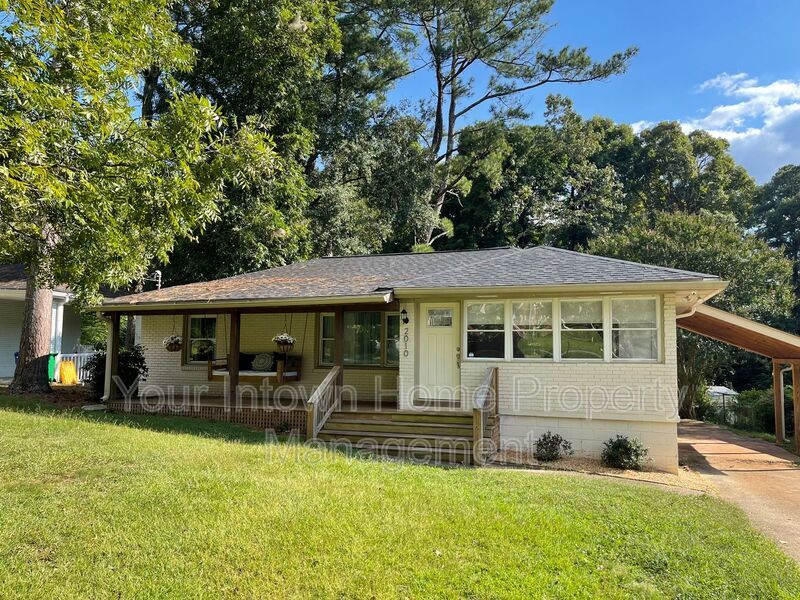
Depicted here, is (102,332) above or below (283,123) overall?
below

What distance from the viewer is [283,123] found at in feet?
62.4

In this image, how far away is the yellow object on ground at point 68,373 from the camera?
690 inches

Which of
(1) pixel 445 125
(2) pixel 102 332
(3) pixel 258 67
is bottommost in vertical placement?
(2) pixel 102 332

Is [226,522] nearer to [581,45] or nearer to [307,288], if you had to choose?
[307,288]

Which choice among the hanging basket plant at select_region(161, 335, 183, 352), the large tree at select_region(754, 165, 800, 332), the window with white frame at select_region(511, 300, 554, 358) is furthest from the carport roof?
the large tree at select_region(754, 165, 800, 332)

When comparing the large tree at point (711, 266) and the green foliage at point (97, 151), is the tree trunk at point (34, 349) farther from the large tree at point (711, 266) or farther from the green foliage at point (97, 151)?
the large tree at point (711, 266)

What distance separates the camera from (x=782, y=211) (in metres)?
35.1

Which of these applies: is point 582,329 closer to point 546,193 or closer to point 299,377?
point 299,377

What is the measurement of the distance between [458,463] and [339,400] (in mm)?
3073

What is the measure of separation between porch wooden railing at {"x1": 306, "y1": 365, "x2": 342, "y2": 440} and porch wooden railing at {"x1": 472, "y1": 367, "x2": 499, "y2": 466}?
291 cm

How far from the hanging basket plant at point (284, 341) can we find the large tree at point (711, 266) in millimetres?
13915

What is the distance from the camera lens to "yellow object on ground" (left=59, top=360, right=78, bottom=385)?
57.5 ft

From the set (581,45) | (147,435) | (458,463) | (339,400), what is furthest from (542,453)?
(581,45)

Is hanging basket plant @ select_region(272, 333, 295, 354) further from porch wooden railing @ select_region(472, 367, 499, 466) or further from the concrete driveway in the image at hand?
the concrete driveway
